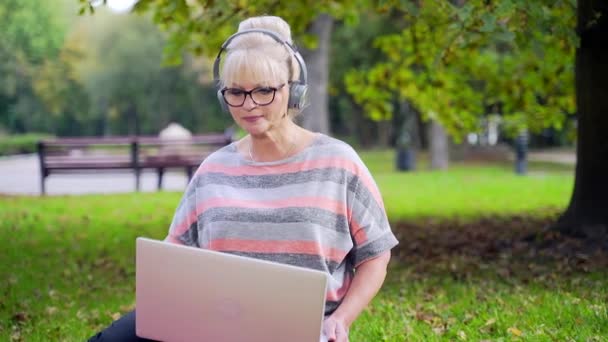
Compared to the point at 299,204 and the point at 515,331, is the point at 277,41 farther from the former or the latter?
the point at 515,331

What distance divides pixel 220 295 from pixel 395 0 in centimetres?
463

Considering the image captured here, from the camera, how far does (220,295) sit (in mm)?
2363

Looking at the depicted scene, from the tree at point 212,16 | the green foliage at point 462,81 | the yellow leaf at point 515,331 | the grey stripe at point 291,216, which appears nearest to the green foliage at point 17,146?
the green foliage at point 462,81

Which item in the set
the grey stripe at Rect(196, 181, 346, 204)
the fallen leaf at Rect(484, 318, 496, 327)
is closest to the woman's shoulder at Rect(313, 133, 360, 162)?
the grey stripe at Rect(196, 181, 346, 204)

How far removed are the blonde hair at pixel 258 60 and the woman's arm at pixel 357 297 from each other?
0.66m

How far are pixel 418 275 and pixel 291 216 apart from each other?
15.0ft

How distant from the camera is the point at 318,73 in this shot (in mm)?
17938

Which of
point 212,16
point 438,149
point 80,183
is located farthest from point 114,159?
point 438,149

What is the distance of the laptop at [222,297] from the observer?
2.25 m

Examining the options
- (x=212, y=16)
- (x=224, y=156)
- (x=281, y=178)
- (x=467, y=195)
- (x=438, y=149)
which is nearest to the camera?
(x=281, y=178)

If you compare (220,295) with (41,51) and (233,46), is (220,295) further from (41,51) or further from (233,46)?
(41,51)

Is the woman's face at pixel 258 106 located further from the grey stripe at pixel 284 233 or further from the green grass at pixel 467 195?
the green grass at pixel 467 195

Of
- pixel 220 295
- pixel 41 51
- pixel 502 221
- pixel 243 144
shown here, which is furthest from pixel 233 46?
pixel 41 51

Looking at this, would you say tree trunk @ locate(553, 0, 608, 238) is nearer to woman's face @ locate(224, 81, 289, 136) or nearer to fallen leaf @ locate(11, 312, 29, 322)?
fallen leaf @ locate(11, 312, 29, 322)
